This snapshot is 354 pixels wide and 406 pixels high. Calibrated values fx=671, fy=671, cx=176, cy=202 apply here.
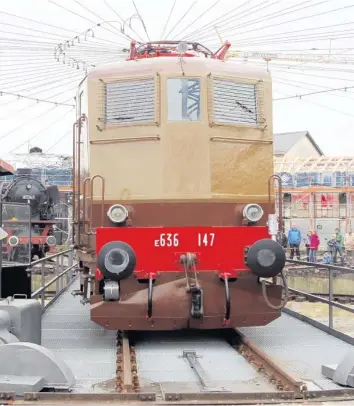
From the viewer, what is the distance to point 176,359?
780 cm

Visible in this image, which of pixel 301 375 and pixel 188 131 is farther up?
pixel 188 131

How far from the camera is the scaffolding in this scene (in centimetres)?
3816

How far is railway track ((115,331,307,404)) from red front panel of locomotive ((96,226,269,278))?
0.99m

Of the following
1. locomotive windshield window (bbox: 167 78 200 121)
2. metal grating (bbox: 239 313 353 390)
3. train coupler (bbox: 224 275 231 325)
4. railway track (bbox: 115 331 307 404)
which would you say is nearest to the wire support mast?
railway track (bbox: 115 331 307 404)

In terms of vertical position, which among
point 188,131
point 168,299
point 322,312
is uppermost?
point 188,131

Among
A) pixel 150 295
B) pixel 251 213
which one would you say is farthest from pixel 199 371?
pixel 251 213

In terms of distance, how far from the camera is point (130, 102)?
8930mm

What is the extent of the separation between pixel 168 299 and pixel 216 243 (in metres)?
0.94

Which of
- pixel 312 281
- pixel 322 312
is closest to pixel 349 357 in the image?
pixel 322 312

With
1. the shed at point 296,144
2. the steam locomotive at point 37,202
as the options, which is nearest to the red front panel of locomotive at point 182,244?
the steam locomotive at point 37,202

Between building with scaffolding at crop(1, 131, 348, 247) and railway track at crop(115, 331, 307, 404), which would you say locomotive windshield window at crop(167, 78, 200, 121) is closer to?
railway track at crop(115, 331, 307, 404)

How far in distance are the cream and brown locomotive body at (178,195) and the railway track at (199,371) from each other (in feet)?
1.27

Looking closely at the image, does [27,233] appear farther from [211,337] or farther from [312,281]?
[312,281]

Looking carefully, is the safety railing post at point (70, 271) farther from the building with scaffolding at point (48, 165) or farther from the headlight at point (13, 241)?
the building with scaffolding at point (48, 165)
